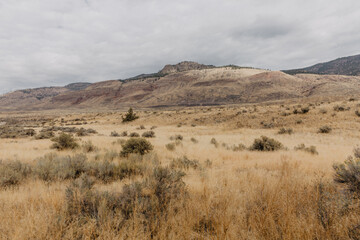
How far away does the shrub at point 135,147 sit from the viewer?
25.8 ft

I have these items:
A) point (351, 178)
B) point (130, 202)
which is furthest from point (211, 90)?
point (130, 202)

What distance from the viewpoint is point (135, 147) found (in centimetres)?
813

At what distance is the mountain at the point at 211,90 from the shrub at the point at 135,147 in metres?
72.3

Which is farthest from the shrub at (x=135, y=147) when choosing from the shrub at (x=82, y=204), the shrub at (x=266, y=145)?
the shrub at (x=266, y=145)

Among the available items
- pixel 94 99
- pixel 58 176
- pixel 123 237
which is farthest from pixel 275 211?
pixel 94 99

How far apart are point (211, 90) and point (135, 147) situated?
9556cm

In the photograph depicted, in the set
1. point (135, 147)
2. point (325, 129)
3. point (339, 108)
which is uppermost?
point (135, 147)

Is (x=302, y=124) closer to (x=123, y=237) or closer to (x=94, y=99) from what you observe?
(x=123, y=237)

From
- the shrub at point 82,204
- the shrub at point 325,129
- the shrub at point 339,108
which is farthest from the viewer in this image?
the shrub at point 339,108

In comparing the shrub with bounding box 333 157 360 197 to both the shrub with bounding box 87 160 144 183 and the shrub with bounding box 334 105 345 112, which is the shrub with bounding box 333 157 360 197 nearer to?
the shrub with bounding box 87 160 144 183

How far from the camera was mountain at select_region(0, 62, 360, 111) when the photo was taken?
76750mm

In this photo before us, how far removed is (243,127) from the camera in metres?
20.8

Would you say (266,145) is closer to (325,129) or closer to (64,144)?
(325,129)

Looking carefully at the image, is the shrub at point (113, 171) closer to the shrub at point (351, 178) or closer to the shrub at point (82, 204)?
the shrub at point (82, 204)
